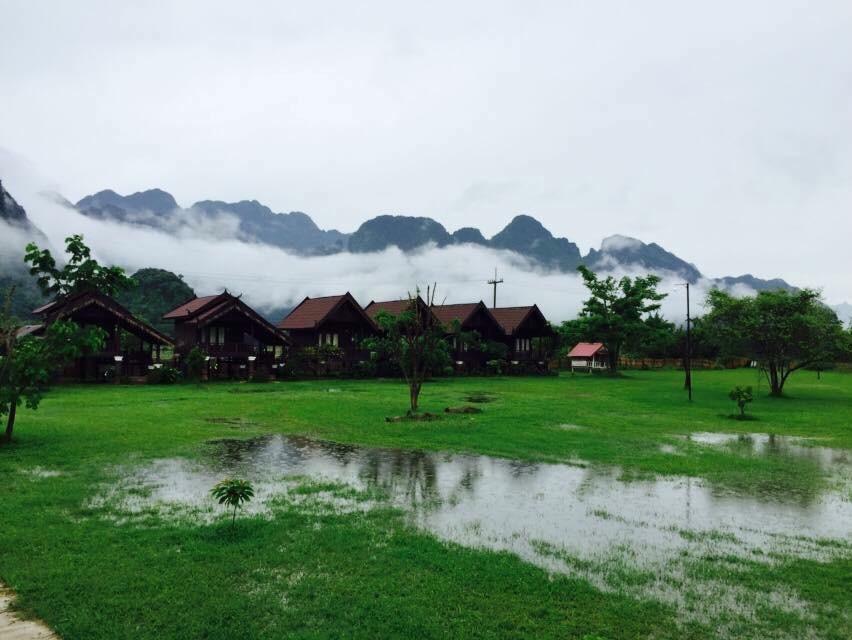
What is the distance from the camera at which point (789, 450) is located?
19.3 meters

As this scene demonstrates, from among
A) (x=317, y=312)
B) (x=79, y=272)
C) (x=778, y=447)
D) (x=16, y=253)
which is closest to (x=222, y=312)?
(x=317, y=312)

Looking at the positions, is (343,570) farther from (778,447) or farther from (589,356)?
(589,356)

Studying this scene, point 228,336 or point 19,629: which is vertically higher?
point 228,336

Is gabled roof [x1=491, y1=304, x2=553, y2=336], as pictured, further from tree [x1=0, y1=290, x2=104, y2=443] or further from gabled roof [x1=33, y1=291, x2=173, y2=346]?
tree [x1=0, y1=290, x2=104, y2=443]

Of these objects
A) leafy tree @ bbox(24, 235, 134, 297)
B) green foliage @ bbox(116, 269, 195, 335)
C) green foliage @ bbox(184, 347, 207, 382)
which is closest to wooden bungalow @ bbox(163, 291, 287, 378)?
green foliage @ bbox(184, 347, 207, 382)

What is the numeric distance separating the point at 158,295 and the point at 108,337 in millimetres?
47935

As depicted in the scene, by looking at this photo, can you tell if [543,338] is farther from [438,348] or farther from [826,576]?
[826,576]

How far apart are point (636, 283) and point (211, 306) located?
132 ft

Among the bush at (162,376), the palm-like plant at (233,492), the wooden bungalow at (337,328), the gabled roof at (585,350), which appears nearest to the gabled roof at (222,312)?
the wooden bungalow at (337,328)

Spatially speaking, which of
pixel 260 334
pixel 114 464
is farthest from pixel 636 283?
pixel 114 464

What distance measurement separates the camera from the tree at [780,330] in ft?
118

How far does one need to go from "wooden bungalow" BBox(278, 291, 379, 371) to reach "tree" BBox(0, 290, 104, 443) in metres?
31.5

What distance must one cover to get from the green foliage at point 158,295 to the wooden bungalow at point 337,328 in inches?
1493

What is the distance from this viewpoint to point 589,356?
73438 mm
